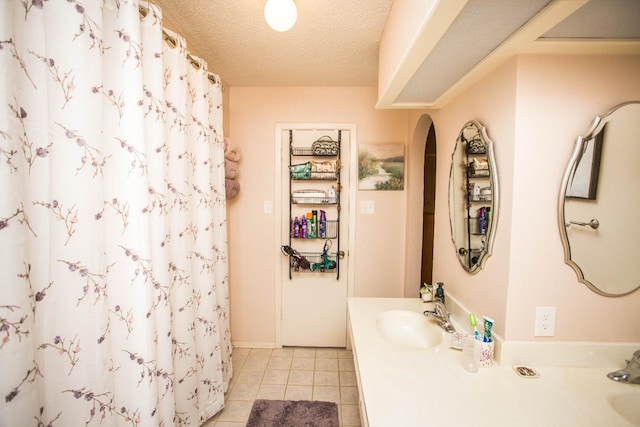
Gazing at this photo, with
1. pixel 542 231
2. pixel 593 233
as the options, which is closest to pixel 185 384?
pixel 542 231

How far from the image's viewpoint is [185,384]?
145cm

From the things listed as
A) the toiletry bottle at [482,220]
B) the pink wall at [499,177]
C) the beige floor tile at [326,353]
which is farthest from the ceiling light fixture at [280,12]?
the beige floor tile at [326,353]

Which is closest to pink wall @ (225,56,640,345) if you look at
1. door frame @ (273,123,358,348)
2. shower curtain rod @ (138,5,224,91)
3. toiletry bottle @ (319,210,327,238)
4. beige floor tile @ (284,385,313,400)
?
door frame @ (273,123,358,348)

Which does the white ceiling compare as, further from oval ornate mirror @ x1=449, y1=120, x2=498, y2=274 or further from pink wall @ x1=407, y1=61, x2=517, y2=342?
oval ornate mirror @ x1=449, y1=120, x2=498, y2=274

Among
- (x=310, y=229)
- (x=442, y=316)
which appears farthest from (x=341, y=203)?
(x=442, y=316)

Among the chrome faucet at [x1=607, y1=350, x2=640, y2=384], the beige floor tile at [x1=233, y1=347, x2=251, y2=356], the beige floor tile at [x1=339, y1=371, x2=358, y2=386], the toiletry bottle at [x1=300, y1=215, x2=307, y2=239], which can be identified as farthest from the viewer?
the beige floor tile at [x1=233, y1=347, x2=251, y2=356]

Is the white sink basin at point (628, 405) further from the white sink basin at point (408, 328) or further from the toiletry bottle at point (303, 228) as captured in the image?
the toiletry bottle at point (303, 228)

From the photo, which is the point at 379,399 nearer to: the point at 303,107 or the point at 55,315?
the point at 55,315

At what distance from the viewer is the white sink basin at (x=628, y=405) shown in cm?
84

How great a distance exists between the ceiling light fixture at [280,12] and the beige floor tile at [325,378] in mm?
2436

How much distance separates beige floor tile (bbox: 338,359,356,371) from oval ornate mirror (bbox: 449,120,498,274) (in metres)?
1.48

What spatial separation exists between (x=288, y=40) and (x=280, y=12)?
0.55 meters

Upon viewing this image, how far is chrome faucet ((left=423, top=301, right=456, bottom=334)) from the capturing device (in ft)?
4.43

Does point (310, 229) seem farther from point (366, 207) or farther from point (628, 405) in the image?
point (628, 405)
